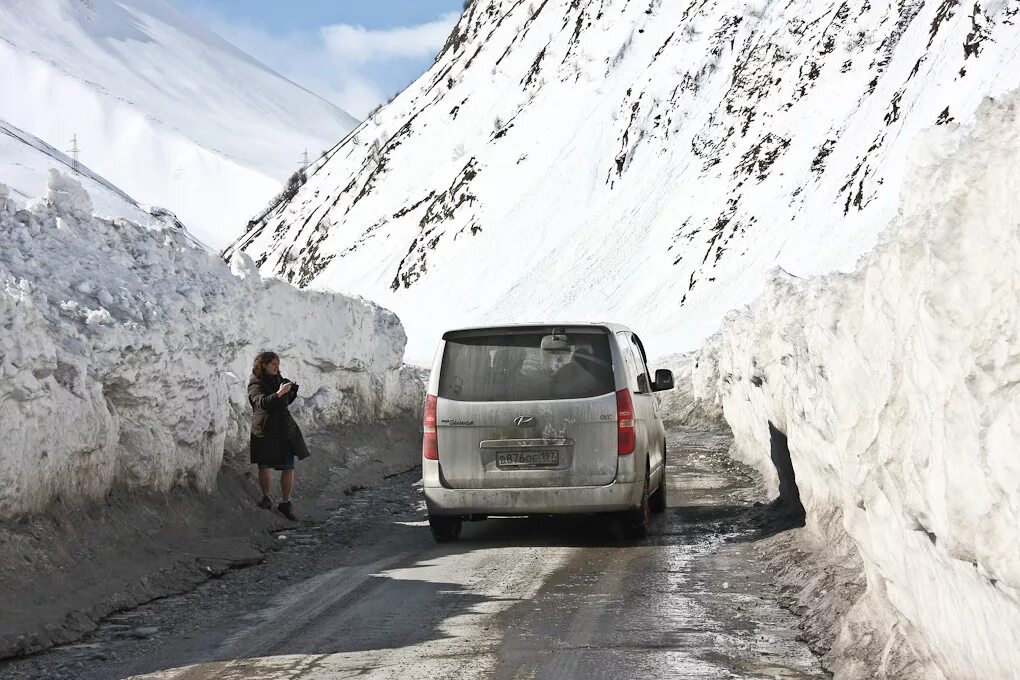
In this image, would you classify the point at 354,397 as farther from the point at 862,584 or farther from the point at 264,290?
the point at 862,584

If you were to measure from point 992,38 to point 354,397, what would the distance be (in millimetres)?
31259

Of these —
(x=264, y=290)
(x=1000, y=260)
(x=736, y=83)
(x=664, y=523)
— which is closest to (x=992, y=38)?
(x=736, y=83)

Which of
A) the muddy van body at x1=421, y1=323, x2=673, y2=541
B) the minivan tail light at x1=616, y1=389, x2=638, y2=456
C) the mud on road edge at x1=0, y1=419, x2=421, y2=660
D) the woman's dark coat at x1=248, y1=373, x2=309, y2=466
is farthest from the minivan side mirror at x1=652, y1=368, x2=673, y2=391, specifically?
the mud on road edge at x1=0, y1=419, x2=421, y2=660

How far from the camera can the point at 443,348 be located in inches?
416

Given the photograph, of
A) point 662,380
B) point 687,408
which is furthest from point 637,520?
point 687,408

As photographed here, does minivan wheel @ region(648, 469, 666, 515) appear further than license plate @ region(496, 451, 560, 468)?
Yes

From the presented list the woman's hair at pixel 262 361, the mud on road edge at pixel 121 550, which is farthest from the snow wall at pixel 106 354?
the woman's hair at pixel 262 361

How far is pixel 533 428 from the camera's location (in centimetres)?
1012

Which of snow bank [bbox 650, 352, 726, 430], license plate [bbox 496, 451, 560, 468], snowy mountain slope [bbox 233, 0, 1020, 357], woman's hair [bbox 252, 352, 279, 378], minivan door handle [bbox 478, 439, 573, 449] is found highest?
snowy mountain slope [bbox 233, 0, 1020, 357]

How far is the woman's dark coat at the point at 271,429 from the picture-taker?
11742 mm

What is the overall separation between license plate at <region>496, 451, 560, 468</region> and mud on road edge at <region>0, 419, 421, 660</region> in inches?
86.2

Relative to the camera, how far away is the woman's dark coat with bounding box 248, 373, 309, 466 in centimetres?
1174

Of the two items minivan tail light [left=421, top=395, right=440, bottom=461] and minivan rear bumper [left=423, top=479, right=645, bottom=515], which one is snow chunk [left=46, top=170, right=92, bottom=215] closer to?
minivan tail light [left=421, top=395, right=440, bottom=461]

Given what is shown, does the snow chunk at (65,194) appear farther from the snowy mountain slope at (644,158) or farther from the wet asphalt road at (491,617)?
the snowy mountain slope at (644,158)
